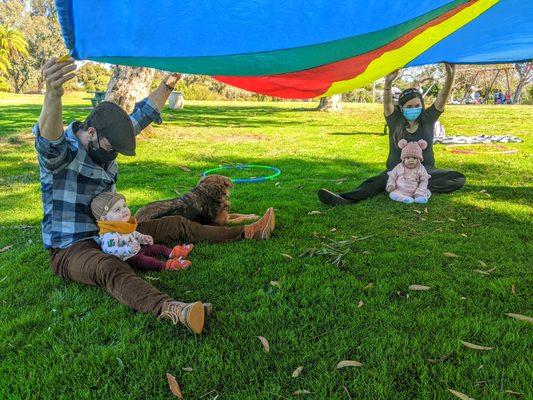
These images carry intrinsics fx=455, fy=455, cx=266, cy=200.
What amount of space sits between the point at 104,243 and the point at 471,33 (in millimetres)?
3699

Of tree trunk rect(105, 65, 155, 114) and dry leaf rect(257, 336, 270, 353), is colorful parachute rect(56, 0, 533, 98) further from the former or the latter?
tree trunk rect(105, 65, 155, 114)

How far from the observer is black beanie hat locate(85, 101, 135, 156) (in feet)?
10.2

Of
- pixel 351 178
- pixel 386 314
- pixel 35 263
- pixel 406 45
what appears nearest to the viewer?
pixel 386 314

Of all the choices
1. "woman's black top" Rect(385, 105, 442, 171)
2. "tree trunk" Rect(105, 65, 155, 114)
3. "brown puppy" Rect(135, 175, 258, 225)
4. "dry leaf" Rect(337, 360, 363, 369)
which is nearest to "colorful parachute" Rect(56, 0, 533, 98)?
"brown puppy" Rect(135, 175, 258, 225)

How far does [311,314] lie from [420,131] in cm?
368

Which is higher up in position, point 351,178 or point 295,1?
point 295,1

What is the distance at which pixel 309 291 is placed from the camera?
314 cm

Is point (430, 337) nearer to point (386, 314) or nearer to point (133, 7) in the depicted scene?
point (386, 314)

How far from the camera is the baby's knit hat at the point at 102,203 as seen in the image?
3.26 m

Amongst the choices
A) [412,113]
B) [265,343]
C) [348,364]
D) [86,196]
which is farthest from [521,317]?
[412,113]

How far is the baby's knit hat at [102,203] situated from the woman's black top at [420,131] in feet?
12.3

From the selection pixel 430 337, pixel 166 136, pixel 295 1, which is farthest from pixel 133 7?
pixel 166 136

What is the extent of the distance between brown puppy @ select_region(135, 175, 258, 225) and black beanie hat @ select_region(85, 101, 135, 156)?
52.2 inches

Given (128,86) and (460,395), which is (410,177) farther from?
(128,86)
